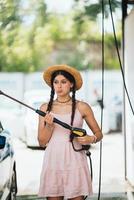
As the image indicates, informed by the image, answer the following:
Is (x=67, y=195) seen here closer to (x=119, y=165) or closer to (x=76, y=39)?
(x=119, y=165)

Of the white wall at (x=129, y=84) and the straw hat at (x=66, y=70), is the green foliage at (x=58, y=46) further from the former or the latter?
the straw hat at (x=66, y=70)

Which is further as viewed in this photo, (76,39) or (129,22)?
(76,39)

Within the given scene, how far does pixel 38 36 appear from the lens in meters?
22.5

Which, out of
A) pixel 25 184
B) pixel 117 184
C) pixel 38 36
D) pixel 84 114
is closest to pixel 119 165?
pixel 117 184

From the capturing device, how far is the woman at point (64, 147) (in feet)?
10.7

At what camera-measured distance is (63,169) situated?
3277mm

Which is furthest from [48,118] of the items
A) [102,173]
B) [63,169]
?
[102,173]

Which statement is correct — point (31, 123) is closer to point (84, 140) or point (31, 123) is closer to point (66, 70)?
point (66, 70)

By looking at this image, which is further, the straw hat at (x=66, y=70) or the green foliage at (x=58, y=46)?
the green foliage at (x=58, y=46)

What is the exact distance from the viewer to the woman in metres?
3.27

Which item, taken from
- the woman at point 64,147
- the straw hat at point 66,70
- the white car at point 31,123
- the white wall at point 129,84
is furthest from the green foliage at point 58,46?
the woman at point 64,147

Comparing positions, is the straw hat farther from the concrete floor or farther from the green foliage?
the green foliage

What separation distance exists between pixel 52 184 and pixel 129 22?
3.59 metres

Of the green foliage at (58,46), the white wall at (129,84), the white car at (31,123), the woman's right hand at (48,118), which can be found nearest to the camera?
the woman's right hand at (48,118)
